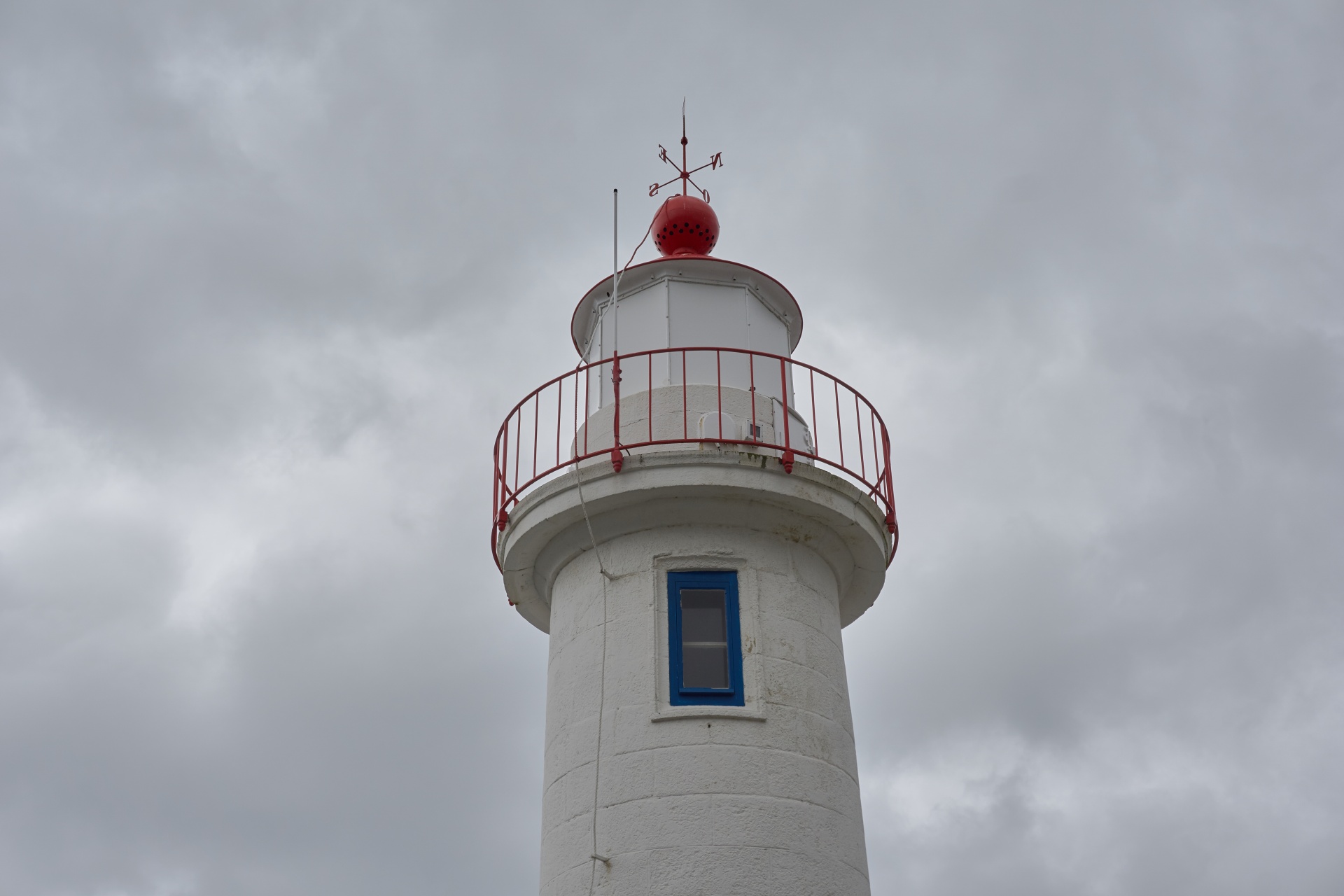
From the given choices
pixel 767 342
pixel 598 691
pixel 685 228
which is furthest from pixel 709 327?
pixel 598 691

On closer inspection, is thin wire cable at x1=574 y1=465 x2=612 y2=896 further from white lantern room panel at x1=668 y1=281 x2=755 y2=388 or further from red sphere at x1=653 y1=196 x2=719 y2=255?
red sphere at x1=653 y1=196 x2=719 y2=255

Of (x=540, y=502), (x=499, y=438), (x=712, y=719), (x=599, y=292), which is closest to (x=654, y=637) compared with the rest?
(x=712, y=719)

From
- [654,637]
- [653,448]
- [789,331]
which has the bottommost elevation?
[654,637]

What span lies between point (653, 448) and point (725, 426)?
26.7 inches

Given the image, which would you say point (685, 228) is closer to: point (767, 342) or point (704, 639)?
point (767, 342)

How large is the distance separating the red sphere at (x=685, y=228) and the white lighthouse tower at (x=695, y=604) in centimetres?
59

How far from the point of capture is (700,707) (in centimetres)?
1080

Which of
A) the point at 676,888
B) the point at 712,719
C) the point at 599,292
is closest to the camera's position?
the point at 676,888

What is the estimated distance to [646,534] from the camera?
11680 millimetres

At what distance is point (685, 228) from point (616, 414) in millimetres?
3207

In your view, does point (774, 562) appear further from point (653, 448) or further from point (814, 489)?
point (653, 448)

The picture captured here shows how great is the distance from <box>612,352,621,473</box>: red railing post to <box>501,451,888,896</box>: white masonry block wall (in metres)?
0.10

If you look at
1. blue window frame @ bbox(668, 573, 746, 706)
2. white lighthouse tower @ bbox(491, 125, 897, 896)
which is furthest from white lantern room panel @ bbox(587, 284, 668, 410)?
blue window frame @ bbox(668, 573, 746, 706)

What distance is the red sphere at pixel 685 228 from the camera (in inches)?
554
